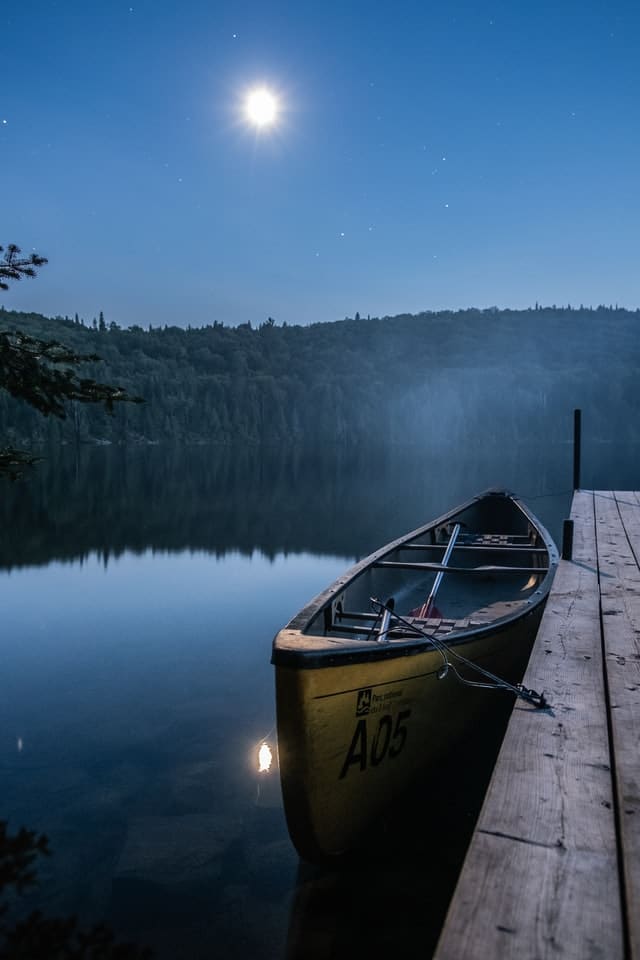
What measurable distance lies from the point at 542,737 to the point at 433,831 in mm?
2892

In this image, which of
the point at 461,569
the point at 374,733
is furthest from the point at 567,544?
the point at 374,733

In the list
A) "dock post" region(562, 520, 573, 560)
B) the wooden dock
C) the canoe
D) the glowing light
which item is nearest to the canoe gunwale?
the canoe

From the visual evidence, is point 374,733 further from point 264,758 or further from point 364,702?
point 264,758

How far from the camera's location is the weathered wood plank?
271 centimetres

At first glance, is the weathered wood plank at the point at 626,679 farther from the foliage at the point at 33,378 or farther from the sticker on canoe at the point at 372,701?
the foliage at the point at 33,378

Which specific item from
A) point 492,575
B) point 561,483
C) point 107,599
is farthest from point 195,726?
point 561,483

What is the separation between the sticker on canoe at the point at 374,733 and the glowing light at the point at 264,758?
2.88 meters

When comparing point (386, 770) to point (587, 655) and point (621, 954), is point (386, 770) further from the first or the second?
point (621, 954)

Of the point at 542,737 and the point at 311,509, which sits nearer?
the point at 542,737

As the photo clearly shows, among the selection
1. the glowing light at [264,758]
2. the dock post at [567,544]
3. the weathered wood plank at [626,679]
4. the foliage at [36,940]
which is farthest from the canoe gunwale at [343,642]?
the glowing light at [264,758]

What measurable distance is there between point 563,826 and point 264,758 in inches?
225

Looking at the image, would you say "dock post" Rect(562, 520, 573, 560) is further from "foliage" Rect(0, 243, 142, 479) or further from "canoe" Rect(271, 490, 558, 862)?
"foliage" Rect(0, 243, 142, 479)

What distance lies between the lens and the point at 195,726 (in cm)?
902

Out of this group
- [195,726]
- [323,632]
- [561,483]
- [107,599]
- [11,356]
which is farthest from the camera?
[561,483]
